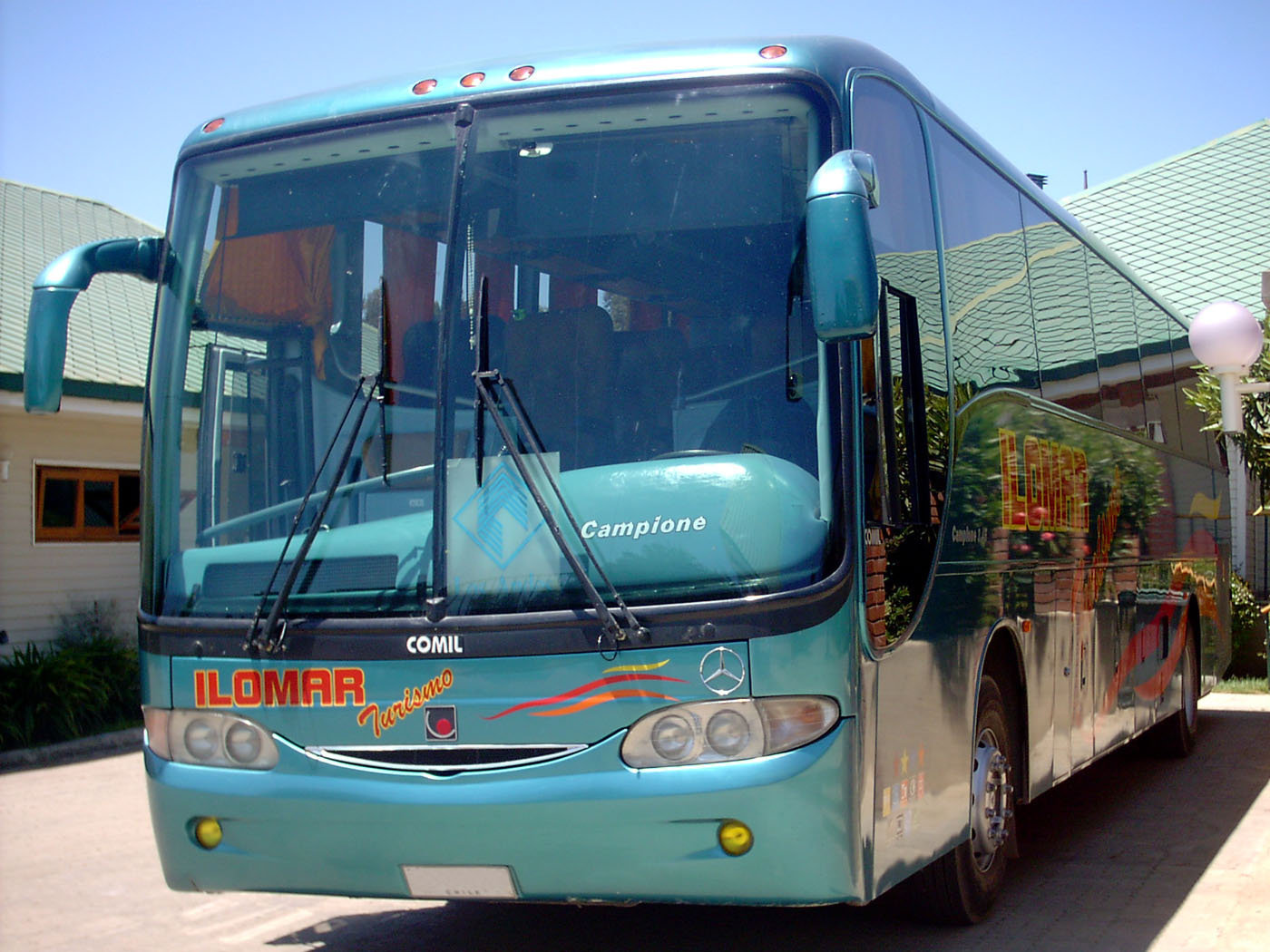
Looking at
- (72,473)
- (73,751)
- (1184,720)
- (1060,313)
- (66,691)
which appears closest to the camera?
(1060,313)

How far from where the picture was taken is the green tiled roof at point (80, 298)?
14141 millimetres

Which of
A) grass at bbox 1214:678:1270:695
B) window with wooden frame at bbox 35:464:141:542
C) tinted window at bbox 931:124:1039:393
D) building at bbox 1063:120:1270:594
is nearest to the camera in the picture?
tinted window at bbox 931:124:1039:393

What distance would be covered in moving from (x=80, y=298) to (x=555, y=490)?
1424 cm

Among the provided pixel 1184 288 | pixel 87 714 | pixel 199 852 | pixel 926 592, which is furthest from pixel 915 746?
pixel 1184 288

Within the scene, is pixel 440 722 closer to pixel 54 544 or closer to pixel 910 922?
pixel 910 922

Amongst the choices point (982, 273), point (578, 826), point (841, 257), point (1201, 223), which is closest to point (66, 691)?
point (982, 273)

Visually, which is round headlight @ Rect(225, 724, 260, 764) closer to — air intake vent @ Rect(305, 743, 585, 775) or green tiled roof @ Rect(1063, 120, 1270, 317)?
air intake vent @ Rect(305, 743, 585, 775)

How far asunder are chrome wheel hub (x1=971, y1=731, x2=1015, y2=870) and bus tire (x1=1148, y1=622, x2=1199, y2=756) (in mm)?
4797

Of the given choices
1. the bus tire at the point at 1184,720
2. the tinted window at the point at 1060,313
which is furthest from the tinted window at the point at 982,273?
the bus tire at the point at 1184,720

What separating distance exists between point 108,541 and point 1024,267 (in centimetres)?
1141

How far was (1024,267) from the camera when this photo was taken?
759 cm

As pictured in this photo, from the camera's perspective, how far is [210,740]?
5094 mm

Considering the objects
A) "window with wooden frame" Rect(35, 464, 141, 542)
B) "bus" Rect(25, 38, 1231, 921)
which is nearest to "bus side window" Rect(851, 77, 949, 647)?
"bus" Rect(25, 38, 1231, 921)

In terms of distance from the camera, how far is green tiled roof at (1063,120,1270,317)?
21625 mm
